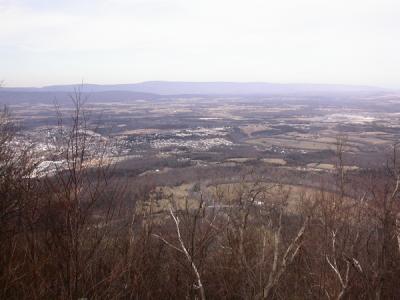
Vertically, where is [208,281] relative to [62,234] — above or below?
below

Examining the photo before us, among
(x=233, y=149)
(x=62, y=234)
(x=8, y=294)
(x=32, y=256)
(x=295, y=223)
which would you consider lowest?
(x=233, y=149)

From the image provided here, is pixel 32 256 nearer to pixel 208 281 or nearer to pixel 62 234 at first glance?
pixel 62 234

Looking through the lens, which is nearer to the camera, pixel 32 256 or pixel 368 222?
pixel 32 256

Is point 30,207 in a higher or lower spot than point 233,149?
higher

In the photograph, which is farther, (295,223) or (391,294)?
(295,223)

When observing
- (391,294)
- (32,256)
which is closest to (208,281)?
(391,294)

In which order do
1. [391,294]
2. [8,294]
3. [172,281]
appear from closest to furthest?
[8,294] < [172,281] < [391,294]

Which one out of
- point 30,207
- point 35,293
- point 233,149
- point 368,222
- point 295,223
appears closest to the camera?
point 35,293

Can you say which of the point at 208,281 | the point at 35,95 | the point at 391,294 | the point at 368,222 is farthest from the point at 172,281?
the point at 35,95

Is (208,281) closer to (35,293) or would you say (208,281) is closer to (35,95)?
(35,293)
